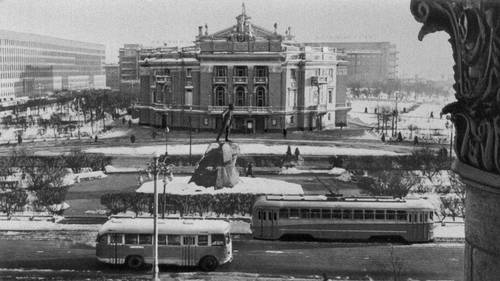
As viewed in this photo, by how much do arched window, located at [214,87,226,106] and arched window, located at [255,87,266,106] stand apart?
2.80m

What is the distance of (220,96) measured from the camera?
5394cm

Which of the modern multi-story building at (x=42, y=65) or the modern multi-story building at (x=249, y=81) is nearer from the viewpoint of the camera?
the modern multi-story building at (x=249, y=81)

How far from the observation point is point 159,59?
57.8 metres

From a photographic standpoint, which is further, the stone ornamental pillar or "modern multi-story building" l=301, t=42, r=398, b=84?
"modern multi-story building" l=301, t=42, r=398, b=84

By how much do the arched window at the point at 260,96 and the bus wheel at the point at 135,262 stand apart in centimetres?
3671

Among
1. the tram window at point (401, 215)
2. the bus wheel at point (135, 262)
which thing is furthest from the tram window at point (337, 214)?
the bus wheel at point (135, 262)

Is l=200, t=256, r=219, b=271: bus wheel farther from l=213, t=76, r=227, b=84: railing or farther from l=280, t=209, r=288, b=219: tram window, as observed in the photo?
l=213, t=76, r=227, b=84: railing

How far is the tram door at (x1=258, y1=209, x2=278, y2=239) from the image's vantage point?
20.6 m

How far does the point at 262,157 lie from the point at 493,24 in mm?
32778

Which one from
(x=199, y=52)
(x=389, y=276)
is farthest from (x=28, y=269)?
(x=199, y=52)

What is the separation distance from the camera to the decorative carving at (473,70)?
168 inches

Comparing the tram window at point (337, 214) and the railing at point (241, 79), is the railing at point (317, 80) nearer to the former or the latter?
the railing at point (241, 79)

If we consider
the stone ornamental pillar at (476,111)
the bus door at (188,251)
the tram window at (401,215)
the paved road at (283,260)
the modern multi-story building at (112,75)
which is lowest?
the paved road at (283,260)

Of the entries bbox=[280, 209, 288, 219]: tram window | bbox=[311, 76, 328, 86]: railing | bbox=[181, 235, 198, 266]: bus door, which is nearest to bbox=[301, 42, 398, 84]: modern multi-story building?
bbox=[311, 76, 328, 86]: railing
